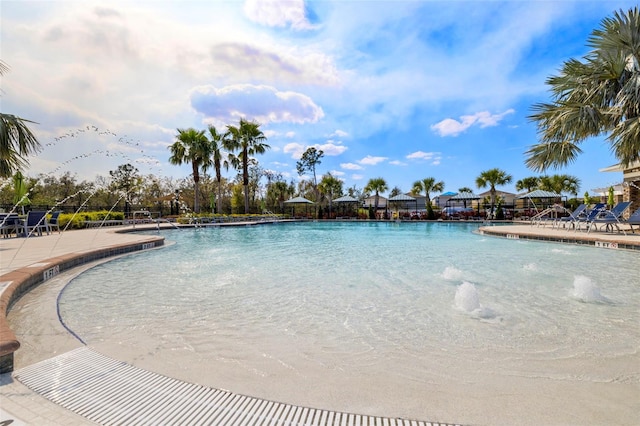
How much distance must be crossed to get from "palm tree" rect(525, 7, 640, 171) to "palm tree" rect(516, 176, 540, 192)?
1260 inches

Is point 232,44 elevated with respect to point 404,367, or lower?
elevated

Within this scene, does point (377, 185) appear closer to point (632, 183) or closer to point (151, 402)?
point (632, 183)

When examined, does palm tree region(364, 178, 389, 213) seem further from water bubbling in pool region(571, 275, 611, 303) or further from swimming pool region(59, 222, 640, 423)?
water bubbling in pool region(571, 275, 611, 303)

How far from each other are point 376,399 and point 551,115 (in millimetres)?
13991

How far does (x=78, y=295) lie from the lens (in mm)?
4309

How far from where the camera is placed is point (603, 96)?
1125 centimetres

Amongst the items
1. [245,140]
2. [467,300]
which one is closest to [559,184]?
[245,140]

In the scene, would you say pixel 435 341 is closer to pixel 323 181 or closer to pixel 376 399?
pixel 376 399

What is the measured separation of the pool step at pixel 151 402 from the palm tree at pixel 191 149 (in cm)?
2313

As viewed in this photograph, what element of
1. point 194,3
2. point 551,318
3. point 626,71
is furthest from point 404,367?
point 626,71

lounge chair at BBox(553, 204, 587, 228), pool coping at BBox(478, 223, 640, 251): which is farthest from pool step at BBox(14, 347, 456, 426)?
lounge chair at BBox(553, 204, 587, 228)

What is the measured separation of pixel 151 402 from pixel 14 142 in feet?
29.1

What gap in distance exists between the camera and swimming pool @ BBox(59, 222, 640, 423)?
206 centimetres

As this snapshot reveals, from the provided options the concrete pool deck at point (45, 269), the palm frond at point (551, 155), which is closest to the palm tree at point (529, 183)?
the palm frond at point (551, 155)
